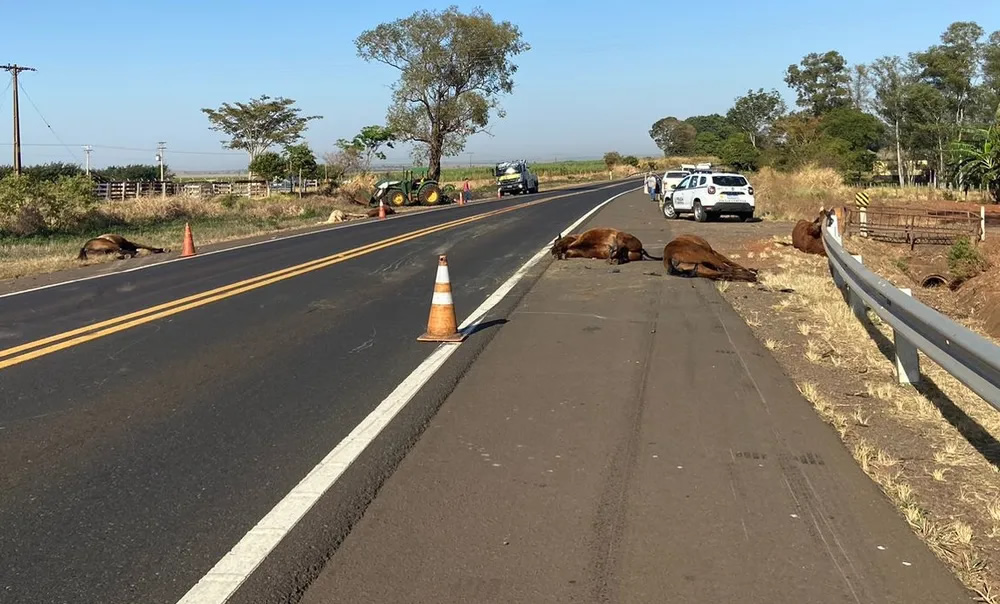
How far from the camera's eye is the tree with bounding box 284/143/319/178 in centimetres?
5276

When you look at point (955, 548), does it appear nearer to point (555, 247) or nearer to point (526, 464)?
point (526, 464)

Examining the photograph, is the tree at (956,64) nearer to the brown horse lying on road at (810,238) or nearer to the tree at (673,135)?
the brown horse lying on road at (810,238)

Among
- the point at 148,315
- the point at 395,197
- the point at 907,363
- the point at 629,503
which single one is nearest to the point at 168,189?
the point at 395,197

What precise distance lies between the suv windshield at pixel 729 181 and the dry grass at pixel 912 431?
15845 millimetres

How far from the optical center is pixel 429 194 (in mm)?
42656

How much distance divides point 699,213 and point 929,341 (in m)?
19.8

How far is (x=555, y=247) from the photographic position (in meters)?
15.8

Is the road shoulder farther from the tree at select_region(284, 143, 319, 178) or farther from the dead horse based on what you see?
the tree at select_region(284, 143, 319, 178)

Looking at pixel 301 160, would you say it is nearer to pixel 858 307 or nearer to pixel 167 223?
pixel 167 223

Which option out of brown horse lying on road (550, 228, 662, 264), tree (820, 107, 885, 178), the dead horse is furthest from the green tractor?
tree (820, 107, 885, 178)

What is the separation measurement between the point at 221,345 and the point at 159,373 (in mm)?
1143

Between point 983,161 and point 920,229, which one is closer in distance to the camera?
point 920,229

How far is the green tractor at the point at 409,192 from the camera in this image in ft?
134

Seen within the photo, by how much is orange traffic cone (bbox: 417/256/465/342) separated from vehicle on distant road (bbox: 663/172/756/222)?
697 inches
